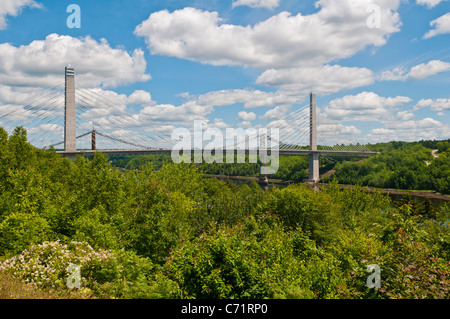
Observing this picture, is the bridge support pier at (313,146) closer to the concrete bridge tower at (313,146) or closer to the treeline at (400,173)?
the concrete bridge tower at (313,146)

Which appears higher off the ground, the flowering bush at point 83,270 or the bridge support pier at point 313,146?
the bridge support pier at point 313,146

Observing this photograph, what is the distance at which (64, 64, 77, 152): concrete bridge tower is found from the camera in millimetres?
48562

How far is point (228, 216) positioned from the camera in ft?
90.1

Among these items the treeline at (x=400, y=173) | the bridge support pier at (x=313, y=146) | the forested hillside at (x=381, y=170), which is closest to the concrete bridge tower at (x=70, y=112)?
the forested hillside at (x=381, y=170)

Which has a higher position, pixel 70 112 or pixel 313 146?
pixel 70 112

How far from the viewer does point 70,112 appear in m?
49.4

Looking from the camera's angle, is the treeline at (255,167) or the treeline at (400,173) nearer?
the treeline at (400,173)

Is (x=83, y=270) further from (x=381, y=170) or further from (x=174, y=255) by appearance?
(x=381, y=170)

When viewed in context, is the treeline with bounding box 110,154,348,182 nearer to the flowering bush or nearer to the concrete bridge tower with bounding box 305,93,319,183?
the concrete bridge tower with bounding box 305,93,319,183

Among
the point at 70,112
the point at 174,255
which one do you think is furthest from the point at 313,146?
the point at 174,255

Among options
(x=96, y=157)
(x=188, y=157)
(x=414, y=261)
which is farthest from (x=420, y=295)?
(x=188, y=157)

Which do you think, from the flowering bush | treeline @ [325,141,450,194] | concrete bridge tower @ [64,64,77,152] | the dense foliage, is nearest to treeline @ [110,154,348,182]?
treeline @ [325,141,450,194]

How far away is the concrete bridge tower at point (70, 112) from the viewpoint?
48.6m
